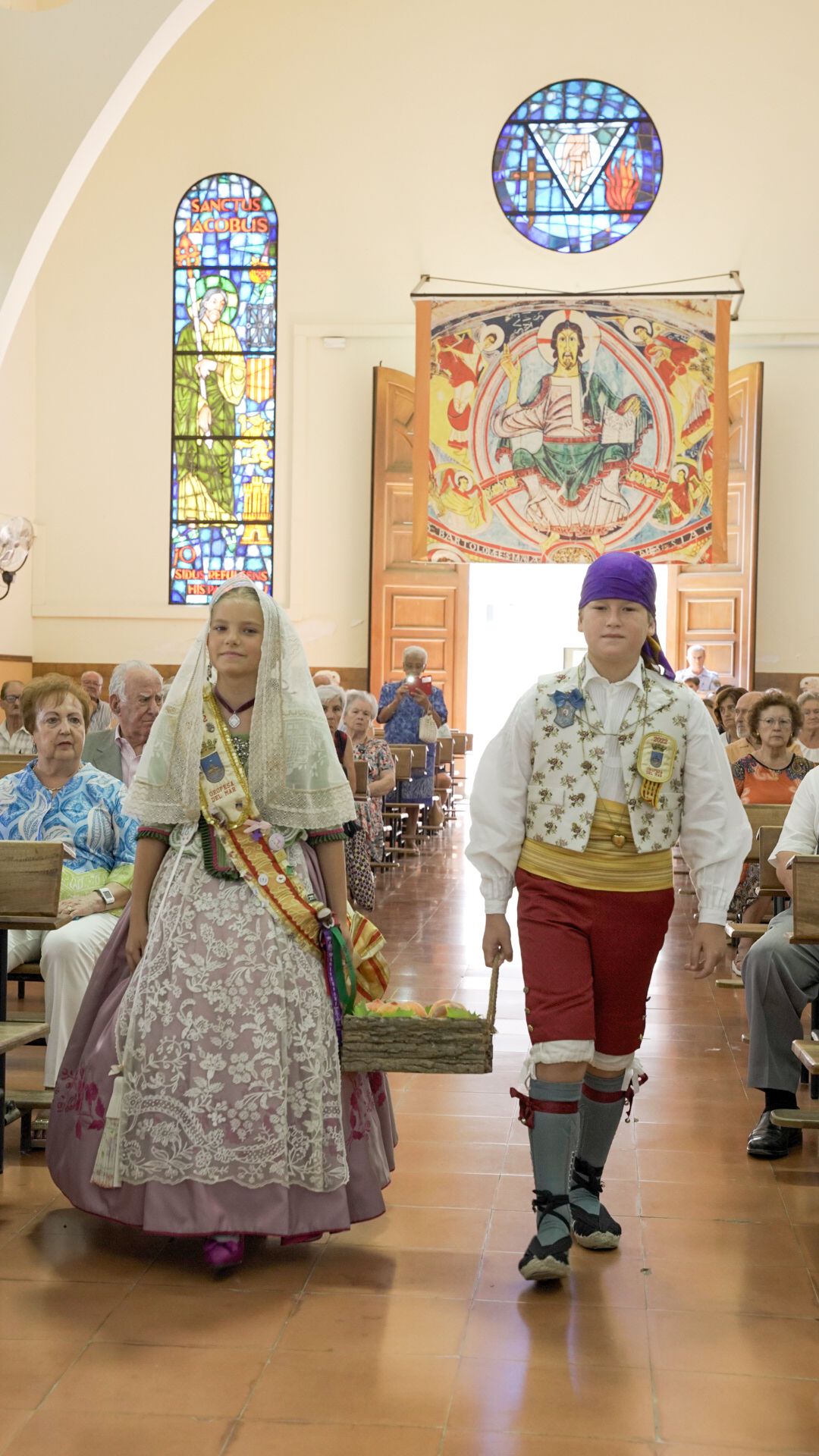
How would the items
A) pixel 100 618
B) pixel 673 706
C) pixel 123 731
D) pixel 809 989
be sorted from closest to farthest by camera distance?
pixel 673 706, pixel 809 989, pixel 123 731, pixel 100 618

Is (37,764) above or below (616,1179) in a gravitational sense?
above

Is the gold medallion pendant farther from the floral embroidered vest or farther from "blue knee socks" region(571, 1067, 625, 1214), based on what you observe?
"blue knee socks" region(571, 1067, 625, 1214)

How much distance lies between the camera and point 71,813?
4.46m

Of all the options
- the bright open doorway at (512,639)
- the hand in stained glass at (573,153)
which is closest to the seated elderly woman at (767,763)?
the hand in stained glass at (573,153)

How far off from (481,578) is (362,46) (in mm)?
7167

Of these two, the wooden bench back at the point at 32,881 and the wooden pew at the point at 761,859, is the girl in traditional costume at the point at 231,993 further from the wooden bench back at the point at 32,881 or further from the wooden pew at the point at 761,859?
the wooden pew at the point at 761,859

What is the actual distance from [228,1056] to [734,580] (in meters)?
12.4

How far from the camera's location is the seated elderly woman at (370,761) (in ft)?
27.9

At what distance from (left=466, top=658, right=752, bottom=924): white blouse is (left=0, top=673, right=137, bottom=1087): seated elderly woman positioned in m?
1.49

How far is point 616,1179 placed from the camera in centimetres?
393

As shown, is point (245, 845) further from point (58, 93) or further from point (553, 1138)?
point (58, 93)

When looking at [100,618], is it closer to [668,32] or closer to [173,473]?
[173,473]

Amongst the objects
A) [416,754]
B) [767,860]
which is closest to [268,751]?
[767,860]

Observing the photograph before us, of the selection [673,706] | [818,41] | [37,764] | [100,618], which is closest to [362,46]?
[818,41]
